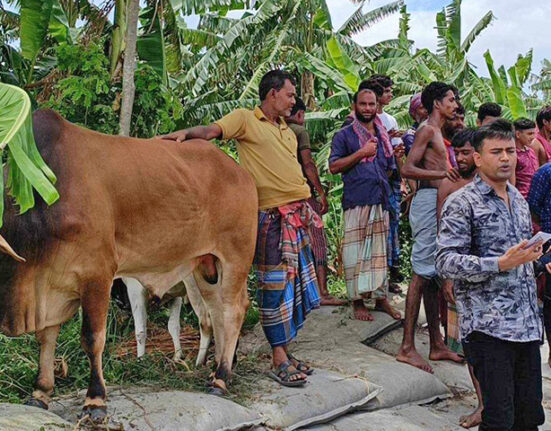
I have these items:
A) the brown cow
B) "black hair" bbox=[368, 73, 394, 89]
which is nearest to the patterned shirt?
the brown cow

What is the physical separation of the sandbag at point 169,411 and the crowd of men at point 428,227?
0.74 meters

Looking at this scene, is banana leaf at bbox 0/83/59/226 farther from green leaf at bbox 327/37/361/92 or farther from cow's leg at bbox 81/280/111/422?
green leaf at bbox 327/37/361/92

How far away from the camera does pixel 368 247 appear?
20.2ft

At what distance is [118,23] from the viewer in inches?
293

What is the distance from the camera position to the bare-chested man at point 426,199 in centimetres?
562

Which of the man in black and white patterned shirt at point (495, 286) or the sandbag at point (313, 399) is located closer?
the man in black and white patterned shirt at point (495, 286)

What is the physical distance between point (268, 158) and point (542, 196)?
6.94ft

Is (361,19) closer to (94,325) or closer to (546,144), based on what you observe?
(546,144)

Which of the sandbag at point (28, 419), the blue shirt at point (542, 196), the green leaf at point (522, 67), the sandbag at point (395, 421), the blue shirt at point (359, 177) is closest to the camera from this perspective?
the sandbag at point (28, 419)

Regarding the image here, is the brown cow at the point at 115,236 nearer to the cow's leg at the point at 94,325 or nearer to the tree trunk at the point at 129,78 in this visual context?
the cow's leg at the point at 94,325

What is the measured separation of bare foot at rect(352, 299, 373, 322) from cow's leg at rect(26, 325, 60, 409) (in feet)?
9.72

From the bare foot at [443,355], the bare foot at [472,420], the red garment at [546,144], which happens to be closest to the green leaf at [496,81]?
the red garment at [546,144]

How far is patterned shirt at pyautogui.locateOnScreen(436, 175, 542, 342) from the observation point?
370cm

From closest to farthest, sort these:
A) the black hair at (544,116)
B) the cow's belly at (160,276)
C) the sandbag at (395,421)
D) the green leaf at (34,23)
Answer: the cow's belly at (160,276) → the sandbag at (395,421) → the black hair at (544,116) → the green leaf at (34,23)
